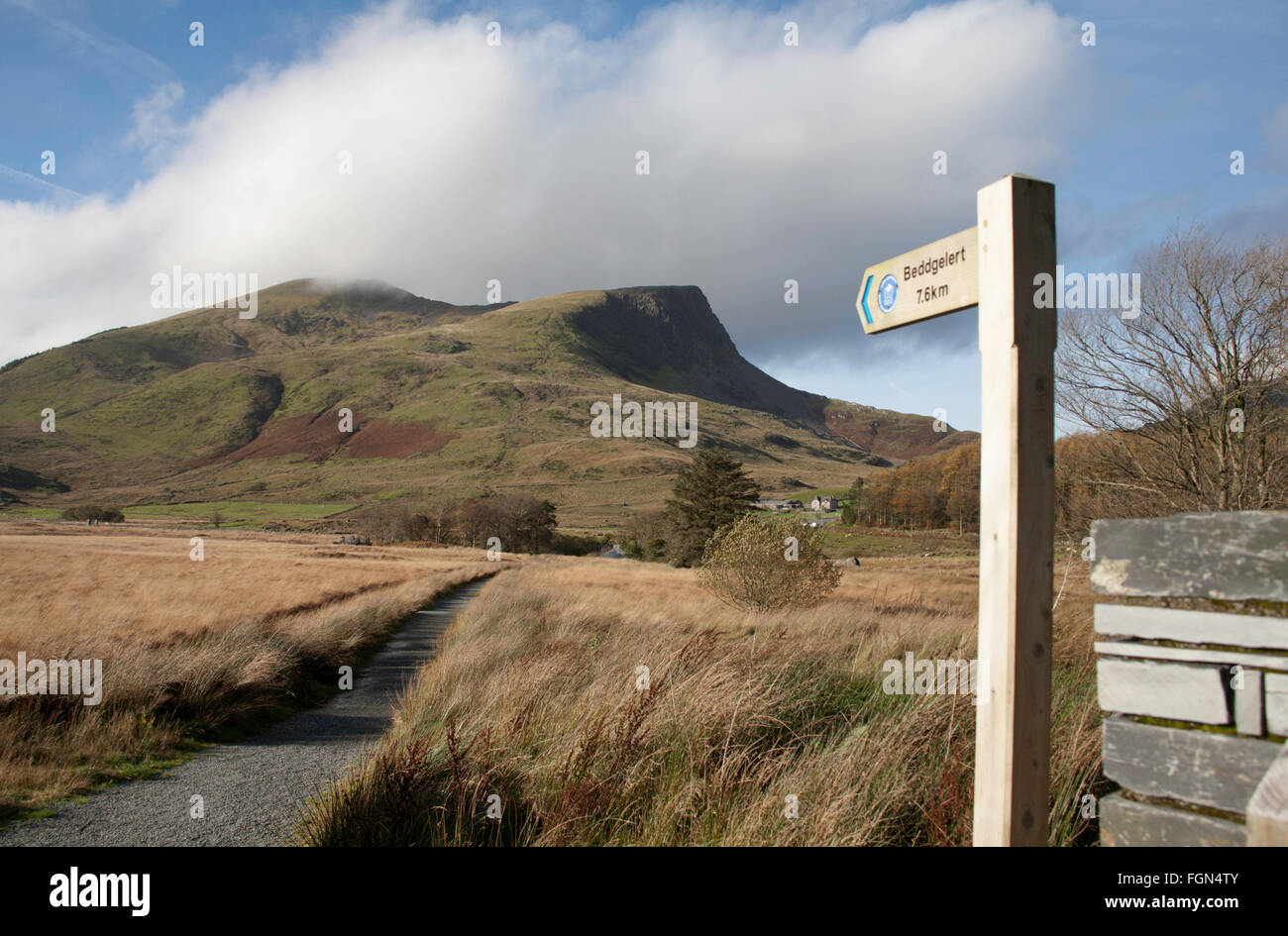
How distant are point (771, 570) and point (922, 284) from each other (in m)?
15.3

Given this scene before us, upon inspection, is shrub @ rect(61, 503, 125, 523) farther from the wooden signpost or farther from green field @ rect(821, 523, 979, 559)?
the wooden signpost

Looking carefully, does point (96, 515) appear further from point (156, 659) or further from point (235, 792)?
point (235, 792)

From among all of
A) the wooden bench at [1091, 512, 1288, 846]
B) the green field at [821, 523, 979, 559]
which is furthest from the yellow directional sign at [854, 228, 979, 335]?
the green field at [821, 523, 979, 559]

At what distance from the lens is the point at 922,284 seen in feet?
10.5

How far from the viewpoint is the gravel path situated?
5.09m

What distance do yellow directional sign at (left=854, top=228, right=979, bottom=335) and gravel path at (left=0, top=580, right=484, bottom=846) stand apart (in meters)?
Answer: 4.43

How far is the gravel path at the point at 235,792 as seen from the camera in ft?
16.7

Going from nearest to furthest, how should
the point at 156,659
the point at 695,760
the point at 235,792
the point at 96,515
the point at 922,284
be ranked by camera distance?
the point at 922,284 < the point at 695,760 < the point at 235,792 < the point at 156,659 < the point at 96,515

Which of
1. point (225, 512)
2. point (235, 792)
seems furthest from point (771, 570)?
point (225, 512)

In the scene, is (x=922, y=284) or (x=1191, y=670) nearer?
(x=1191, y=670)

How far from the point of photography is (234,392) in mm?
197000

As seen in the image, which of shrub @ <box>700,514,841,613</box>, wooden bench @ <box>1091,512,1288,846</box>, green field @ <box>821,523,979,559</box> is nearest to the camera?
wooden bench @ <box>1091,512,1288,846</box>

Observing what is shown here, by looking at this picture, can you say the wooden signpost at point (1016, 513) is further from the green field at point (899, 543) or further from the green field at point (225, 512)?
the green field at point (225, 512)

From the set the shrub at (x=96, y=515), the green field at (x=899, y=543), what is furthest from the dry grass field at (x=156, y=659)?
the shrub at (x=96, y=515)
